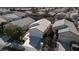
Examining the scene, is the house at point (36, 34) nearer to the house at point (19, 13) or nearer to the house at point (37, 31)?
the house at point (37, 31)

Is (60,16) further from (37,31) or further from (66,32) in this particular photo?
(37,31)

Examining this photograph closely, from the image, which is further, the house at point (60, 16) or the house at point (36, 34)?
the house at point (60, 16)

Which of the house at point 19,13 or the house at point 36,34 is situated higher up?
Answer: the house at point 19,13

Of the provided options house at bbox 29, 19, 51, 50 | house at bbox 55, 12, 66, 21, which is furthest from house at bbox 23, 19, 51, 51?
house at bbox 55, 12, 66, 21

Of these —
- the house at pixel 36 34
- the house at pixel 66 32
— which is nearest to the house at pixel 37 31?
the house at pixel 36 34

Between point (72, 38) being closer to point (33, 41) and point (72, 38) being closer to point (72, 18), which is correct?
point (72, 18)

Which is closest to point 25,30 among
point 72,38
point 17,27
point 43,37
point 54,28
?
point 17,27
